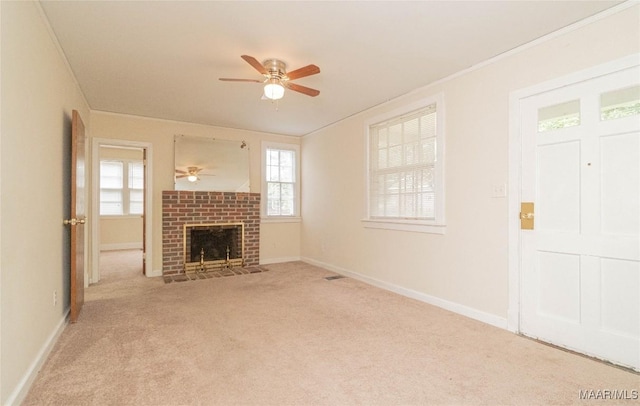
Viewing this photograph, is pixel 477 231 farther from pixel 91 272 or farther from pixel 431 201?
pixel 91 272

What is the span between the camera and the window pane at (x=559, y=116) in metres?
2.48

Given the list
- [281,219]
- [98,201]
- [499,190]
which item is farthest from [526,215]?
[98,201]

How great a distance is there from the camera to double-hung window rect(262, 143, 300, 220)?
20.0 feet

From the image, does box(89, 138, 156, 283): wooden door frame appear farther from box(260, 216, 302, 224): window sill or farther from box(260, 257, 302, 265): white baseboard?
box(260, 216, 302, 224): window sill

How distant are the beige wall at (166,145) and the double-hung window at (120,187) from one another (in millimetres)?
3333

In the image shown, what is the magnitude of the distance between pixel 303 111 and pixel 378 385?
374cm

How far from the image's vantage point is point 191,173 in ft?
17.6

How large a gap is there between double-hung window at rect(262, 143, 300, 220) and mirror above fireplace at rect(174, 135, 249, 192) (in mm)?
443

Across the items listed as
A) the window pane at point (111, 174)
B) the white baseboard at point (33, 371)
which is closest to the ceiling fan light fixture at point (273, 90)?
the white baseboard at point (33, 371)

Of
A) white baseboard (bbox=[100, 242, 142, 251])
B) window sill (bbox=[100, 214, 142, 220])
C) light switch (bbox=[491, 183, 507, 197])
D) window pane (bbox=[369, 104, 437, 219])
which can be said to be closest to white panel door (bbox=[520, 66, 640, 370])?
light switch (bbox=[491, 183, 507, 197])

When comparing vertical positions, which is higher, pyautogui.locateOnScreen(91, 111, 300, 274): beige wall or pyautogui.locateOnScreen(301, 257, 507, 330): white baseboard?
pyautogui.locateOnScreen(91, 111, 300, 274): beige wall

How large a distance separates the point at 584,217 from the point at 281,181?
4777 mm

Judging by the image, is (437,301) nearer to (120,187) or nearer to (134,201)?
(134,201)

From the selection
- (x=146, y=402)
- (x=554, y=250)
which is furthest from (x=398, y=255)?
(x=146, y=402)
